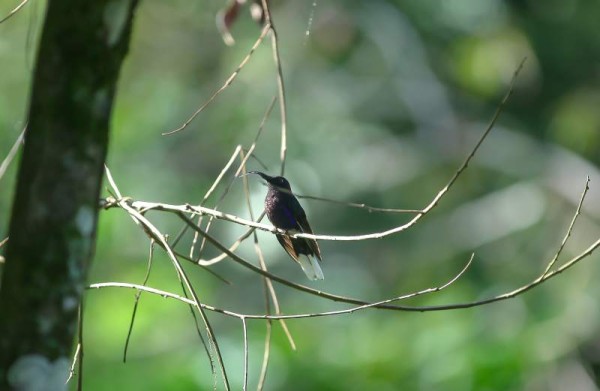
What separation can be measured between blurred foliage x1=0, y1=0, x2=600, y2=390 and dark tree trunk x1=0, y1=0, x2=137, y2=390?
807 cm

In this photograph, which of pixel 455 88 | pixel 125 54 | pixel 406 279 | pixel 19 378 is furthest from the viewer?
pixel 455 88

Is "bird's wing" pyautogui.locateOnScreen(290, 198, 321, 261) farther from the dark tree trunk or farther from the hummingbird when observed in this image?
the dark tree trunk

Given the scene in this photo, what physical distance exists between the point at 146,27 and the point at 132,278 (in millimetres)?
3725

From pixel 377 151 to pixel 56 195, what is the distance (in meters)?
11.3

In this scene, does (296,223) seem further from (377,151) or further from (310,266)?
(377,151)

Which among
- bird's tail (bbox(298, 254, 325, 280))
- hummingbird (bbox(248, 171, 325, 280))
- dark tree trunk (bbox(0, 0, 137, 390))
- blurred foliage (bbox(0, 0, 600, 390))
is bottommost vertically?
dark tree trunk (bbox(0, 0, 137, 390))

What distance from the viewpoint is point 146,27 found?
46.9ft

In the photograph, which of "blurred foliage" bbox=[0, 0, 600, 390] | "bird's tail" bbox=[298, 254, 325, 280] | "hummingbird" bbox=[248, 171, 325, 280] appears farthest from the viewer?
"blurred foliage" bbox=[0, 0, 600, 390]

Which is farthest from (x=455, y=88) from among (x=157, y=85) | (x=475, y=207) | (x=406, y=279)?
(x=157, y=85)

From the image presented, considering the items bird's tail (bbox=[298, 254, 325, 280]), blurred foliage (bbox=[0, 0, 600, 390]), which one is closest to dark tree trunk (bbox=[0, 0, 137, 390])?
bird's tail (bbox=[298, 254, 325, 280])

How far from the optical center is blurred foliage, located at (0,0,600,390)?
11.4 m

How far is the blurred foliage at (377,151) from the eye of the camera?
11.4 metres

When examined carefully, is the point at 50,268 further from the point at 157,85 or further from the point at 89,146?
the point at 157,85

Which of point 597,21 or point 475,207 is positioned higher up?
point 597,21
